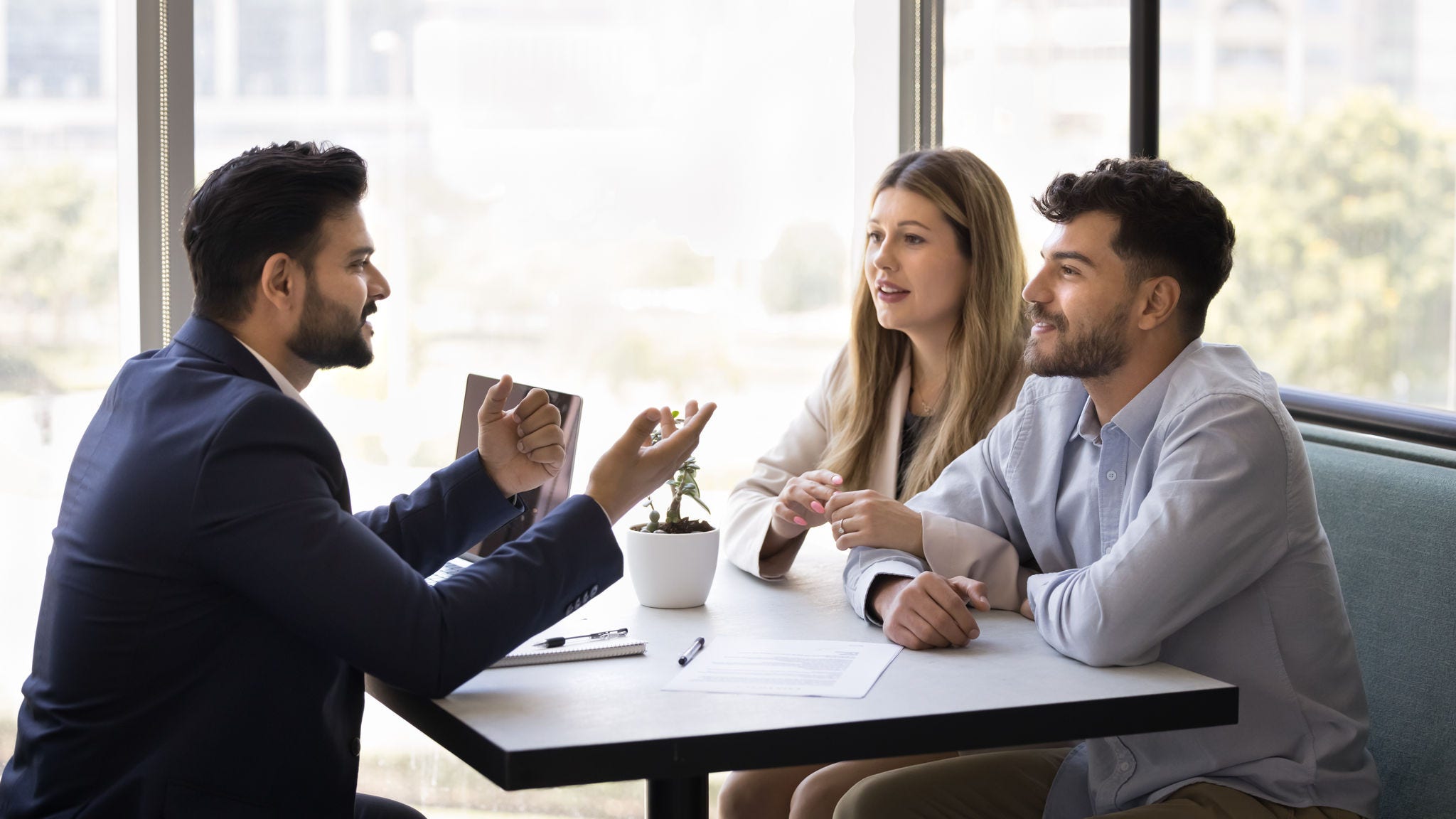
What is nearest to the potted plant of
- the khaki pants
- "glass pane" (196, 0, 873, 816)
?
the khaki pants

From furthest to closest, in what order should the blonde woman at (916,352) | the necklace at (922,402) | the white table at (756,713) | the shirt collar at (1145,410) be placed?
the necklace at (922,402)
the blonde woman at (916,352)
the shirt collar at (1145,410)
the white table at (756,713)

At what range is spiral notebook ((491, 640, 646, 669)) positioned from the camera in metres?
1.53

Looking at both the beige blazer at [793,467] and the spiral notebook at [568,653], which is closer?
the spiral notebook at [568,653]

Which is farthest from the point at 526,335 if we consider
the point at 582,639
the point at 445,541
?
the point at 582,639

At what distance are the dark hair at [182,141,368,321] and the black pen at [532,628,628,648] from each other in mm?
528

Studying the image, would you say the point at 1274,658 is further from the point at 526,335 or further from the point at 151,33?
the point at 151,33

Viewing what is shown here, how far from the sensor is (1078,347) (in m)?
1.77

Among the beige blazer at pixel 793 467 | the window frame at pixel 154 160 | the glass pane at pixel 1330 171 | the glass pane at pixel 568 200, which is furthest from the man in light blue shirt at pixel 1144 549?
the glass pane at pixel 1330 171

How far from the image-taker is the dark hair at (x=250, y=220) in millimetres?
1508

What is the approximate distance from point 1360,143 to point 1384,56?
1.62 feet

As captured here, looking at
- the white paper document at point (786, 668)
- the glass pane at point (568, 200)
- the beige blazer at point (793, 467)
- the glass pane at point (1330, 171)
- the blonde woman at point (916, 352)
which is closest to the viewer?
the white paper document at point (786, 668)

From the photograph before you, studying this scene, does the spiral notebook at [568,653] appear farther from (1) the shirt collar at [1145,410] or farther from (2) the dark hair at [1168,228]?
(2) the dark hair at [1168,228]

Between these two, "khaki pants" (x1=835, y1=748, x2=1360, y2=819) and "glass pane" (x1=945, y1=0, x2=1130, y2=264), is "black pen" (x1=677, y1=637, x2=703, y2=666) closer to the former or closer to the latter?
"khaki pants" (x1=835, y1=748, x2=1360, y2=819)

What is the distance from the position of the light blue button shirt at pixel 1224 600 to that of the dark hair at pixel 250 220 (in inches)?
39.4
